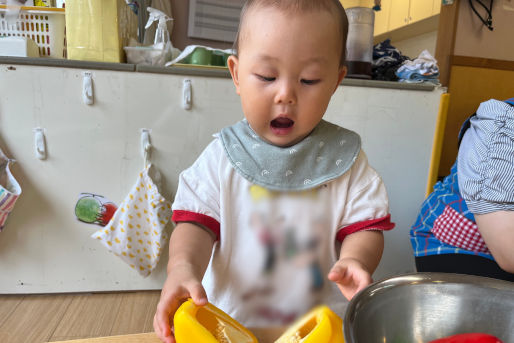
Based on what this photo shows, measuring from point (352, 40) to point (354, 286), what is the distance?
4.26 feet

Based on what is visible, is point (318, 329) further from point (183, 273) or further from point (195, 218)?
point (195, 218)

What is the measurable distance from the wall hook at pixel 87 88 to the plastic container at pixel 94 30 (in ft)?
0.20

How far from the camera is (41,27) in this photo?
132cm

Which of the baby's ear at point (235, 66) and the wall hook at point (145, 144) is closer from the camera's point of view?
the baby's ear at point (235, 66)

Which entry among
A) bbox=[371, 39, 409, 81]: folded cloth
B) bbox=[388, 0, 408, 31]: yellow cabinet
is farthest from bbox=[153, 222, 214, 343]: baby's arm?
bbox=[388, 0, 408, 31]: yellow cabinet

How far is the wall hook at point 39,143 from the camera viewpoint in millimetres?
1282

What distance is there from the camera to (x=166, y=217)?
4.47 ft

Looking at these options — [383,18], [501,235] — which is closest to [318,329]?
[501,235]

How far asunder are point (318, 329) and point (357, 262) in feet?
0.49

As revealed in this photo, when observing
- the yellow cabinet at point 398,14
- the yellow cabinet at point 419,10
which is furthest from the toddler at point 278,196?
the yellow cabinet at point 398,14

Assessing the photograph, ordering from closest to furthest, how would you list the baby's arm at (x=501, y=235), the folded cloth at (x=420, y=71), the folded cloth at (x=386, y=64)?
the baby's arm at (x=501, y=235) → the folded cloth at (x=420, y=71) → the folded cloth at (x=386, y=64)

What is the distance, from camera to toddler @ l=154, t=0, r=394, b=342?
50 centimetres

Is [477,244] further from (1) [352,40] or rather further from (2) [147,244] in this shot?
(2) [147,244]

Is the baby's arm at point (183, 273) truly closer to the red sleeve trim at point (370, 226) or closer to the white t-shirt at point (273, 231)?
the white t-shirt at point (273, 231)
